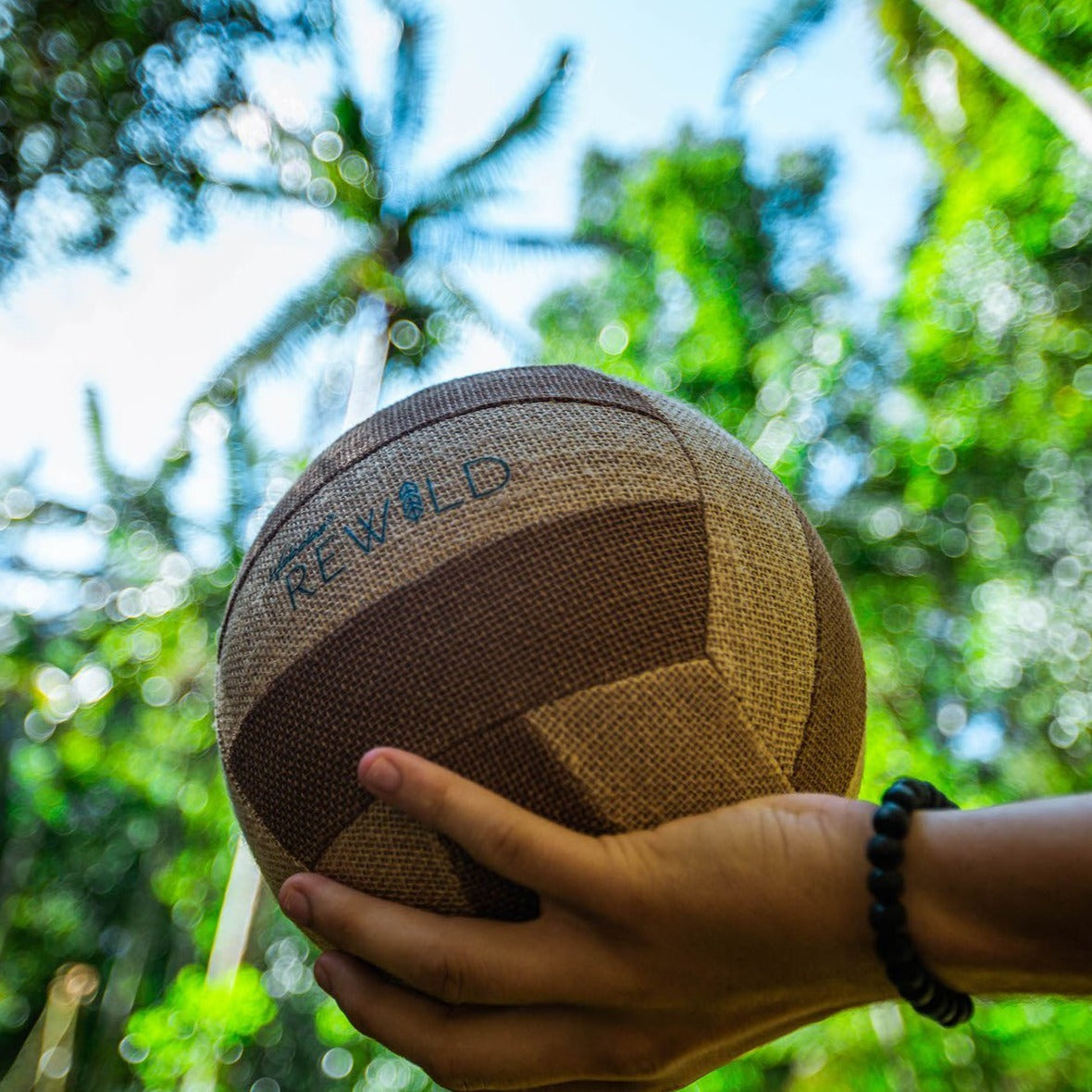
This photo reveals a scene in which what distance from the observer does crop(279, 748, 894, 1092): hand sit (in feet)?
3.53

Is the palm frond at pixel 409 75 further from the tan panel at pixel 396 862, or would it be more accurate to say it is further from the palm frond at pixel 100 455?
the tan panel at pixel 396 862

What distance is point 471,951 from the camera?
→ 3.84ft

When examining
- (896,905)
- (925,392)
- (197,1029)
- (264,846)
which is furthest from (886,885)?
(925,392)

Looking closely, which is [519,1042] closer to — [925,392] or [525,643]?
[525,643]

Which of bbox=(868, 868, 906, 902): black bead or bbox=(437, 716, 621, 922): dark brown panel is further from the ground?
bbox=(868, 868, 906, 902): black bead

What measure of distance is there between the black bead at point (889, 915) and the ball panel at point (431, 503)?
2.52 feet

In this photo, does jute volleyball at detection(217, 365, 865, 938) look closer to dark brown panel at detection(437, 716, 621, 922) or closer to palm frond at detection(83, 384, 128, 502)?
dark brown panel at detection(437, 716, 621, 922)

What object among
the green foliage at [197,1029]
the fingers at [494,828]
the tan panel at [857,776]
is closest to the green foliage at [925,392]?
the green foliage at [197,1029]

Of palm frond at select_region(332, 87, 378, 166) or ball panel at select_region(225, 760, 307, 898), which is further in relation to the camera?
palm frond at select_region(332, 87, 378, 166)

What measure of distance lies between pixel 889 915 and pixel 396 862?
738mm

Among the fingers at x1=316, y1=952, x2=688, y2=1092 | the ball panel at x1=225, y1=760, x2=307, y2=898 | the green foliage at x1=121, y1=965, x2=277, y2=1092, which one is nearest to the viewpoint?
the fingers at x1=316, y1=952, x2=688, y2=1092

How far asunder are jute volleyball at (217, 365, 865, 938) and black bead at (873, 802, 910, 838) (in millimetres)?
312

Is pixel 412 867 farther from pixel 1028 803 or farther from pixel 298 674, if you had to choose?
pixel 1028 803

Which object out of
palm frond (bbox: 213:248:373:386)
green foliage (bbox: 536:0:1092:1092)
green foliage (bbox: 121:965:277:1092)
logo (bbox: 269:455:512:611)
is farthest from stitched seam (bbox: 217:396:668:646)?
palm frond (bbox: 213:248:373:386)
